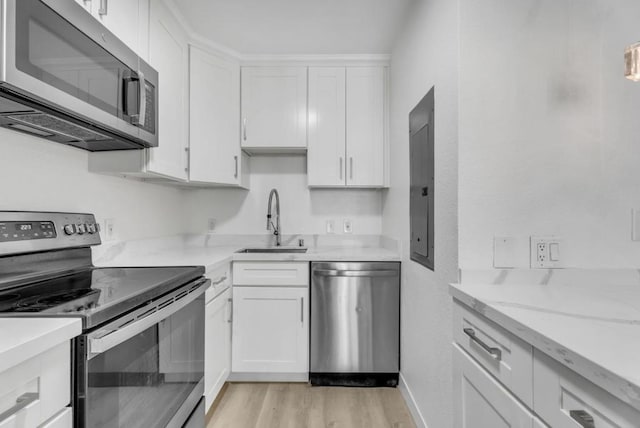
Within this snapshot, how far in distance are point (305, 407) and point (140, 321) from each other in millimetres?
1388

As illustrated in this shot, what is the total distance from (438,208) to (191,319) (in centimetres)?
123

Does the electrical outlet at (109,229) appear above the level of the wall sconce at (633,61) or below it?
below

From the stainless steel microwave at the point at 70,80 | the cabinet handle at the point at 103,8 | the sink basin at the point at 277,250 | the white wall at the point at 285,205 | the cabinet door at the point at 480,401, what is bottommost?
the cabinet door at the point at 480,401

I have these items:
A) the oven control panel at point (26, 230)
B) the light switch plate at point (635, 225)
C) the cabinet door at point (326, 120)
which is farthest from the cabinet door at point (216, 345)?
the light switch plate at point (635, 225)

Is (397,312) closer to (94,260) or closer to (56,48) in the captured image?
(94,260)

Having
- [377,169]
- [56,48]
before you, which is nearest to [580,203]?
[377,169]

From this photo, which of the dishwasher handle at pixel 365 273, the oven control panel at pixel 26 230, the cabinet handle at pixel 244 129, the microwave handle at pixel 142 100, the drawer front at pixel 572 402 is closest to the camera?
the drawer front at pixel 572 402

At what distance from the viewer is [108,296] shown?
1.05 m

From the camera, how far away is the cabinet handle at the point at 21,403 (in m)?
0.64

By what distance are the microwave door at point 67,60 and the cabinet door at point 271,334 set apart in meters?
1.36

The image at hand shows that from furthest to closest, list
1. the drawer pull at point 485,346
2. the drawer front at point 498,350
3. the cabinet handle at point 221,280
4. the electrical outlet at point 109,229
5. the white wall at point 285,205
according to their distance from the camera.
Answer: the white wall at point 285,205 → the cabinet handle at point 221,280 → the electrical outlet at point 109,229 → the drawer pull at point 485,346 → the drawer front at point 498,350

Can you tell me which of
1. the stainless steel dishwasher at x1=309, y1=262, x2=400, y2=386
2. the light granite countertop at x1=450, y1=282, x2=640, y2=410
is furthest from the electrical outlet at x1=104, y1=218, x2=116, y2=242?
the light granite countertop at x1=450, y1=282, x2=640, y2=410

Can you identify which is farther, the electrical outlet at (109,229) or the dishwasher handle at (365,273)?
the dishwasher handle at (365,273)

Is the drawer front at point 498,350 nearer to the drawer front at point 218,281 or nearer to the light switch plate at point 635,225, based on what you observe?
the light switch plate at point 635,225
